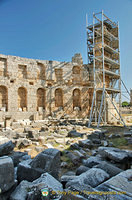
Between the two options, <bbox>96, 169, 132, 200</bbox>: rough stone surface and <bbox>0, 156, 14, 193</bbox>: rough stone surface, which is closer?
<bbox>96, 169, 132, 200</bbox>: rough stone surface

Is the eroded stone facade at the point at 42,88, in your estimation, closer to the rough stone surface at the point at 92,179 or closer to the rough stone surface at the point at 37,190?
the rough stone surface at the point at 37,190

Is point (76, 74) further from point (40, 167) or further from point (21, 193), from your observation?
point (21, 193)

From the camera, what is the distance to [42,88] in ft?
57.7

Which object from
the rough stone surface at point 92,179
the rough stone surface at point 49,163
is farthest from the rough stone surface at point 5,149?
the rough stone surface at point 92,179

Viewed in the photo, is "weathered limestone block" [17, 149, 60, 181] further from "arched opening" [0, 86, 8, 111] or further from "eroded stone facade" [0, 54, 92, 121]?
"arched opening" [0, 86, 8, 111]

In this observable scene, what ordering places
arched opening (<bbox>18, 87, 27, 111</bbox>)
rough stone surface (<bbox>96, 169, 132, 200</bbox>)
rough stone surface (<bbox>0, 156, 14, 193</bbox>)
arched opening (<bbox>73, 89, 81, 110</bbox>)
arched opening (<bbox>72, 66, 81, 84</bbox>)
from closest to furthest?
1. rough stone surface (<bbox>96, 169, 132, 200</bbox>)
2. rough stone surface (<bbox>0, 156, 14, 193</bbox>)
3. arched opening (<bbox>18, 87, 27, 111</bbox>)
4. arched opening (<bbox>73, 89, 81, 110</bbox>)
5. arched opening (<bbox>72, 66, 81, 84</bbox>)

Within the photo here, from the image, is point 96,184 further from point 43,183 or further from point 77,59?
point 77,59

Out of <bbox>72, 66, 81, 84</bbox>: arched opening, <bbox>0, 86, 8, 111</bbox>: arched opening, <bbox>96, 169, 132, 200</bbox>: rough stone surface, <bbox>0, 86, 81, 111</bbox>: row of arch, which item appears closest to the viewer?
<bbox>96, 169, 132, 200</bbox>: rough stone surface

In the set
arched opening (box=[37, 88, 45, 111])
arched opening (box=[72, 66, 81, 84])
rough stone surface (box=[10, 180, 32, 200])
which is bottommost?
rough stone surface (box=[10, 180, 32, 200])

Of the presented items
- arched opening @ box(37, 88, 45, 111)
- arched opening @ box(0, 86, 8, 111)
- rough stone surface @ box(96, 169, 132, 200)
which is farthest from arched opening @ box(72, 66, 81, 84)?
rough stone surface @ box(96, 169, 132, 200)

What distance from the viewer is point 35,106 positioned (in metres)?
16.7

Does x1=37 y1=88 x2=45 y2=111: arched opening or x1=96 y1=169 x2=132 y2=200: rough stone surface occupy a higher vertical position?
x1=37 y1=88 x2=45 y2=111: arched opening

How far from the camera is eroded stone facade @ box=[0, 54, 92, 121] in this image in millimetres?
15625

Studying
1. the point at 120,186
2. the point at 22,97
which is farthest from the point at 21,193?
the point at 22,97
